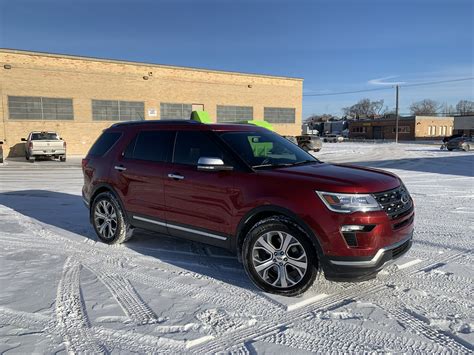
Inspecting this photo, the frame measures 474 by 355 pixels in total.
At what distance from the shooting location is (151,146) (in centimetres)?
542

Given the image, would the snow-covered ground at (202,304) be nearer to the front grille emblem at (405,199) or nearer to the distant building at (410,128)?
the front grille emblem at (405,199)

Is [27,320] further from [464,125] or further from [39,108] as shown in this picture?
[464,125]

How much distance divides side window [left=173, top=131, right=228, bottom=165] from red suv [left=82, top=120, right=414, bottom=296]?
0.5 inches

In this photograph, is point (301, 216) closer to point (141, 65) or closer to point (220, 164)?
point (220, 164)

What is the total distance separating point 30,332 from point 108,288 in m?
0.99

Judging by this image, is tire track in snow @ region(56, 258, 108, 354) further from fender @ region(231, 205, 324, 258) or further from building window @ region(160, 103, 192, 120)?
building window @ region(160, 103, 192, 120)

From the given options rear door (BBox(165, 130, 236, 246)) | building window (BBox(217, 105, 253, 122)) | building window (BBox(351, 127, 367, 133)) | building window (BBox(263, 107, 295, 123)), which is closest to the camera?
rear door (BBox(165, 130, 236, 246))

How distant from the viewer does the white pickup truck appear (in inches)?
866

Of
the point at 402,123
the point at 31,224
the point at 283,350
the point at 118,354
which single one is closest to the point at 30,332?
the point at 118,354

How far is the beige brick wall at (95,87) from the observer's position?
2692 centimetres

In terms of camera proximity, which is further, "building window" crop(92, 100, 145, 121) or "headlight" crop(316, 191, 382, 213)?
"building window" crop(92, 100, 145, 121)

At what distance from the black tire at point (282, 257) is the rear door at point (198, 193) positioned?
377mm

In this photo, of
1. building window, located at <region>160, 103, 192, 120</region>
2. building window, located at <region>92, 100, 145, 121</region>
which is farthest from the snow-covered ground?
building window, located at <region>160, 103, 192, 120</region>

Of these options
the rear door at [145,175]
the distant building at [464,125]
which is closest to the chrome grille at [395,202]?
the rear door at [145,175]
